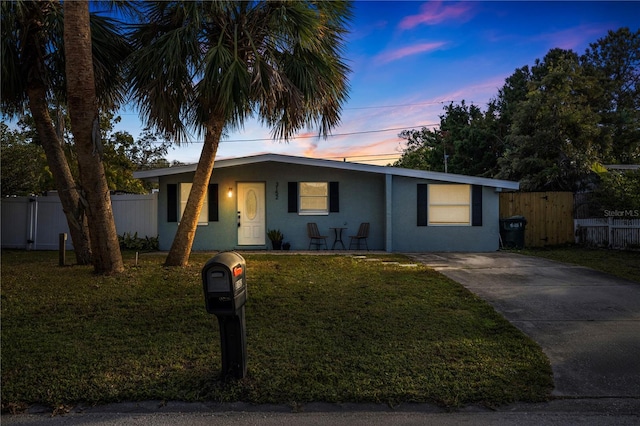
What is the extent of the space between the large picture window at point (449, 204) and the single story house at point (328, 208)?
1.2 inches

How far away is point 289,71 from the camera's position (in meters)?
8.74

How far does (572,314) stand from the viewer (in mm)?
5648

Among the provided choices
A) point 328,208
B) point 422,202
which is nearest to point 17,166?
point 328,208

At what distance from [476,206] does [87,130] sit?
35.3 feet

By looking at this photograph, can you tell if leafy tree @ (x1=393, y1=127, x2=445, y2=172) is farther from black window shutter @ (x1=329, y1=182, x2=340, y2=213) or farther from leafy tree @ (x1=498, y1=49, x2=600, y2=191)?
black window shutter @ (x1=329, y1=182, x2=340, y2=213)

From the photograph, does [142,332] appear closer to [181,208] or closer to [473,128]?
[181,208]

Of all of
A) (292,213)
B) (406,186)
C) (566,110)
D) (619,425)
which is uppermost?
(566,110)

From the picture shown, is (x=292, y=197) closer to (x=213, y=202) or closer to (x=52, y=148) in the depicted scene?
(x=213, y=202)

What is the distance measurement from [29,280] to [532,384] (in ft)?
27.1

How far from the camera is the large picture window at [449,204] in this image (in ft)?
43.7

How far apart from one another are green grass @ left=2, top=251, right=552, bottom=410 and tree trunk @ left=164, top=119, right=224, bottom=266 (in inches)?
59.9

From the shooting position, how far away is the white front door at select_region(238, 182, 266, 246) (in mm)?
13703

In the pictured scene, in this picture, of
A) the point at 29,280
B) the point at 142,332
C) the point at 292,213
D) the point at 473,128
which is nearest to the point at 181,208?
the point at 292,213

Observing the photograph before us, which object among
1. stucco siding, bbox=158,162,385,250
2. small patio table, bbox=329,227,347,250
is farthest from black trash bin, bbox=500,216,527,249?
small patio table, bbox=329,227,347,250
